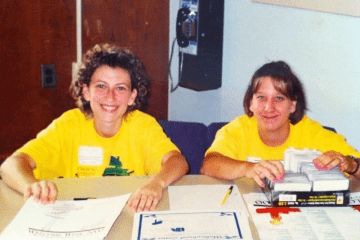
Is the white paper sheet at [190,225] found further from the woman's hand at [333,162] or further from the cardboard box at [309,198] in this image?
the woman's hand at [333,162]

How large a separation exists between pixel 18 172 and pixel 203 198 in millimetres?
610

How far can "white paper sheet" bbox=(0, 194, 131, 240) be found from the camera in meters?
1.34

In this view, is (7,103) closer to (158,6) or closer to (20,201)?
(158,6)

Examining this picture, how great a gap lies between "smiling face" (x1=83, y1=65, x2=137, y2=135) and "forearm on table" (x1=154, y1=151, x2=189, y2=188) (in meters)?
0.33

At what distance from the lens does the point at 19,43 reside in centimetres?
332

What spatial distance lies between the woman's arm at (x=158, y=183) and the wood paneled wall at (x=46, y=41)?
178 cm

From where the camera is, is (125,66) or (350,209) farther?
(125,66)

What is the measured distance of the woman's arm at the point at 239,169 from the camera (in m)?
1.62

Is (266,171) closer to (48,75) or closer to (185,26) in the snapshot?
(185,26)

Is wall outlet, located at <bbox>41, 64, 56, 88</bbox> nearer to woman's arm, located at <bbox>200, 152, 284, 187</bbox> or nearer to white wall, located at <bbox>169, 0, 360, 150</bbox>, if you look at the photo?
white wall, located at <bbox>169, 0, 360, 150</bbox>

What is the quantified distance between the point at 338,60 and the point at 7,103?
6.83 feet

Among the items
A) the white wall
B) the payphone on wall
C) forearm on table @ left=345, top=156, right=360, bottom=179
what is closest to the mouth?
forearm on table @ left=345, top=156, right=360, bottom=179

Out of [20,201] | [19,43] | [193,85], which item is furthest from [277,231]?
[19,43]

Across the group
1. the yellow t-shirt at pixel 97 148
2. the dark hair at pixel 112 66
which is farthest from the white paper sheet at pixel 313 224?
the dark hair at pixel 112 66
